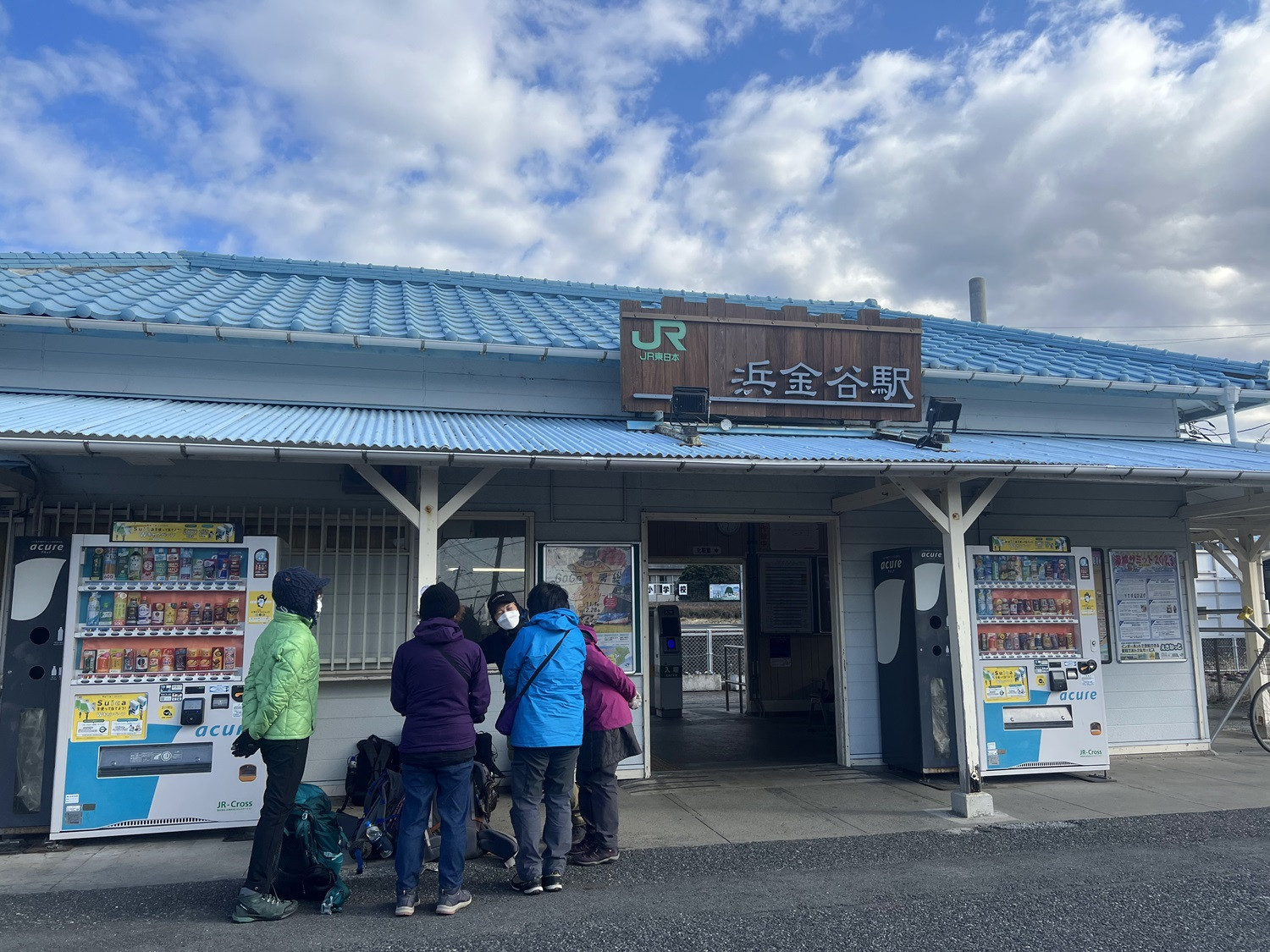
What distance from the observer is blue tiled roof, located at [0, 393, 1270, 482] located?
5621 millimetres

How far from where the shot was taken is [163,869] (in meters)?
5.36

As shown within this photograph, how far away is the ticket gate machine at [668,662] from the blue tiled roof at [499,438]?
5801 millimetres

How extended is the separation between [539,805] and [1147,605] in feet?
23.1

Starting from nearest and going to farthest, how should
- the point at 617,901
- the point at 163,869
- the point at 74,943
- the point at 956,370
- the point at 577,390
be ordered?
the point at 74,943
the point at 617,901
the point at 163,869
the point at 577,390
the point at 956,370

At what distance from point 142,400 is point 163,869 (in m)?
3.71

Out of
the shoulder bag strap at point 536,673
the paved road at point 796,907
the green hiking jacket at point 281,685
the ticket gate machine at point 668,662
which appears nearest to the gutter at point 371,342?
the green hiking jacket at point 281,685

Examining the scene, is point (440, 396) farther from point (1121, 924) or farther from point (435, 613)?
point (1121, 924)

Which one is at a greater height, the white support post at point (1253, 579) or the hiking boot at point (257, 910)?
the white support post at point (1253, 579)

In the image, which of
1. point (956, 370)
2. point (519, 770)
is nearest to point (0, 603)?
point (519, 770)

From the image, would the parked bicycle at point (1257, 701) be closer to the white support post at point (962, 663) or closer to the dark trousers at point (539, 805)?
the white support post at point (962, 663)

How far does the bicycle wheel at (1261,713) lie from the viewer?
9477mm

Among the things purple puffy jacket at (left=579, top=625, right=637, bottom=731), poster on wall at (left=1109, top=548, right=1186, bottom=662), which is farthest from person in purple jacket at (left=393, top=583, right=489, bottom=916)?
poster on wall at (left=1109, top=548, right=1186, bottom=662)

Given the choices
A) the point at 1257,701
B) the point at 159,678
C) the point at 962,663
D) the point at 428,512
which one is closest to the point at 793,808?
the point at 962,663

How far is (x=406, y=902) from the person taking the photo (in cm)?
453
